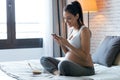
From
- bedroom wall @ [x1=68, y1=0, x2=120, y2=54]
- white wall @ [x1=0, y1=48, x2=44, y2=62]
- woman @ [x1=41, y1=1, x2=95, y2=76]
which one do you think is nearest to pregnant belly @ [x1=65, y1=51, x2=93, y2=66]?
woman @ [x1=41, y1=1, x2=95, y2=76]

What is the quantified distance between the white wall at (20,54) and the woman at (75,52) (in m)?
1.95

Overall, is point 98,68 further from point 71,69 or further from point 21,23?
point 21,23

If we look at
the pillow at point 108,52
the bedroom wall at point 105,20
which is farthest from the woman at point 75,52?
the bedroom wall at point 105,20

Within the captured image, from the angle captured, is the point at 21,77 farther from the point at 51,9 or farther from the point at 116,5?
the point at 51,9

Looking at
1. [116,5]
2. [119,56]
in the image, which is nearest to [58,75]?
[119,56]

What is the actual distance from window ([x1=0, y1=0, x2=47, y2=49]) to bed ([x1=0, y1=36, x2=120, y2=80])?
1596 millimetres

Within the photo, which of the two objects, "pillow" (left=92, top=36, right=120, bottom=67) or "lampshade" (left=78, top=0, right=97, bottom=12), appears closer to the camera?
"pillow" (left=92, top=36, right=120, bottom=67)

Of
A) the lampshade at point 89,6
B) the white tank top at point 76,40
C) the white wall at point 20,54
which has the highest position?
the lampshade at point 89,6

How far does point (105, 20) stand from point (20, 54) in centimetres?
171

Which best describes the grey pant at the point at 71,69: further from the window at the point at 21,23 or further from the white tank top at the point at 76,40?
the window at the point at 21,23

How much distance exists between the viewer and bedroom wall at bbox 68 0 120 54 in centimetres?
354

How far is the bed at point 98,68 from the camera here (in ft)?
7.44

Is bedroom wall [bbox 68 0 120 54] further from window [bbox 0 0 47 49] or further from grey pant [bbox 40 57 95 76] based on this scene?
grey pant [bbox 40 57 95 76]

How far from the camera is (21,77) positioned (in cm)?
224
